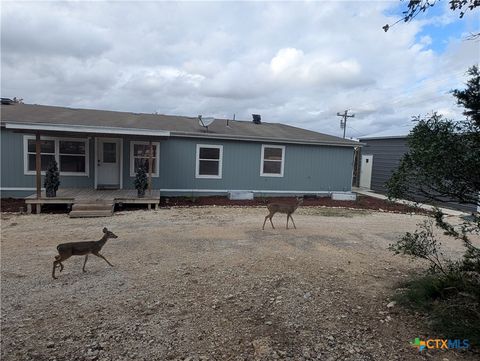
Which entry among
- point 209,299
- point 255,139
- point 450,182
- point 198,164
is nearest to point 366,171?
point 255,139

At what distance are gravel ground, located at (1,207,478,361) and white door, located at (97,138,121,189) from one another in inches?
193

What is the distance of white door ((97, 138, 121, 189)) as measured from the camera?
1193 centimetres

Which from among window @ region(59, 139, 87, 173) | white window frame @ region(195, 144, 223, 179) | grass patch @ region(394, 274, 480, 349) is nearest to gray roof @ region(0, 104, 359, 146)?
white window frame @ region(195, 144, 223, 179)

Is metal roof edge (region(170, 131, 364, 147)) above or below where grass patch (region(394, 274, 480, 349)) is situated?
above

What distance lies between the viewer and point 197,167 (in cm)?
1264

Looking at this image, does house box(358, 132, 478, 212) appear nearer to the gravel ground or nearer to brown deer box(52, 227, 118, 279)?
the gravel ground

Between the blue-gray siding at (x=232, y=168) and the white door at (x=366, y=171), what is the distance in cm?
493

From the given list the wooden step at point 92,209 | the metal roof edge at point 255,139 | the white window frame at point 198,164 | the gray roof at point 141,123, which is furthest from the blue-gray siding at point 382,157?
the wooden step at point 92,209

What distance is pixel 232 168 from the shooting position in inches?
512

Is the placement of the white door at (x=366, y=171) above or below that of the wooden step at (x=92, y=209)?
above

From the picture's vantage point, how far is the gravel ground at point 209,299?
2.92 metres

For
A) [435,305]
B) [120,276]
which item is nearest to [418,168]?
[435,305]

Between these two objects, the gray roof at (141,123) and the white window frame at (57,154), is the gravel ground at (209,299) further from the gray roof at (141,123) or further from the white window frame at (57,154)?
the gray roof at (141,123)

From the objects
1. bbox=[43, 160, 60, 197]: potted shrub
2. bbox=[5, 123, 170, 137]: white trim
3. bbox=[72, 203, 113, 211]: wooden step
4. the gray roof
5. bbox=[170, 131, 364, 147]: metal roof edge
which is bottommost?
bbox=[72, 203, 113, 211]: wooden step
